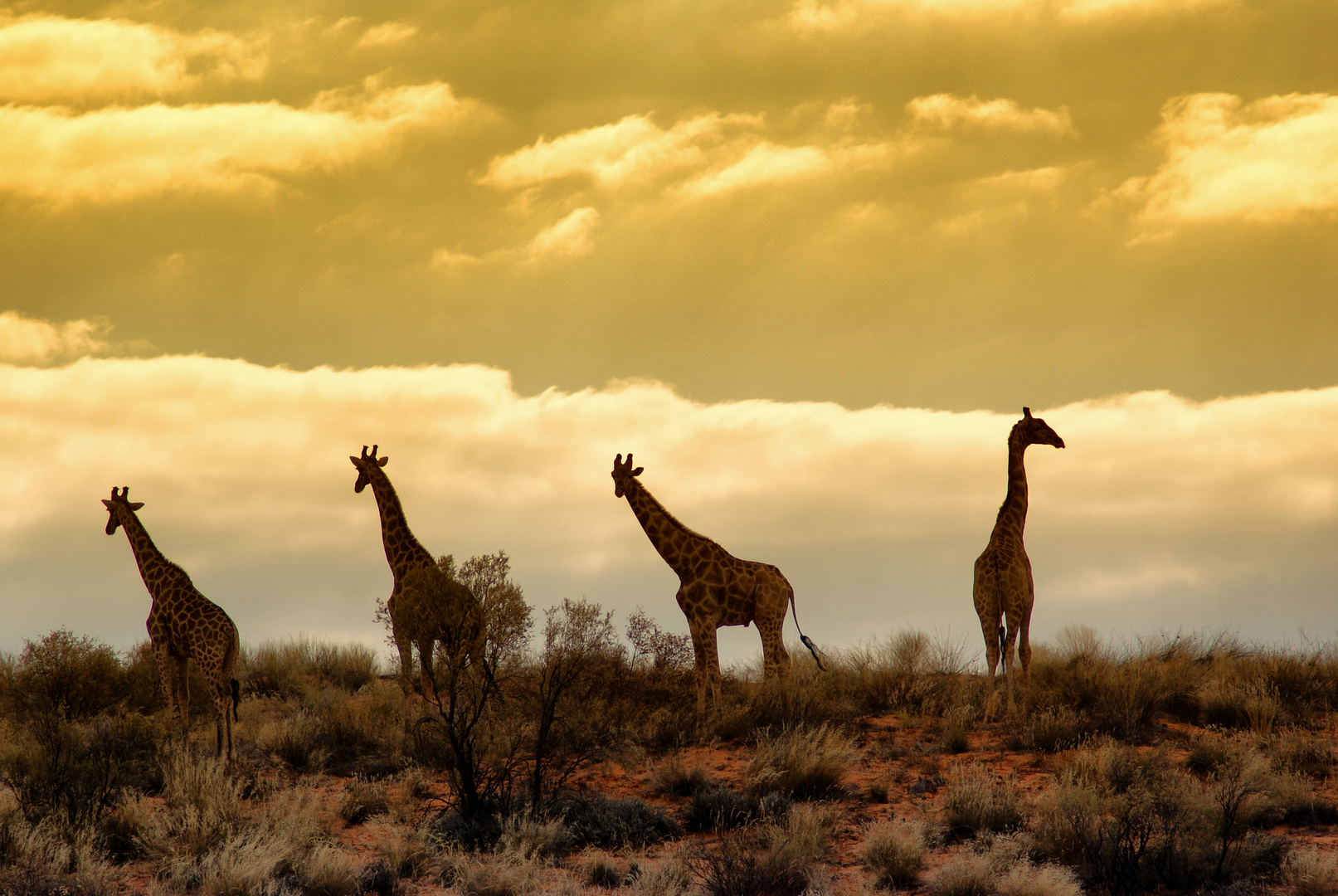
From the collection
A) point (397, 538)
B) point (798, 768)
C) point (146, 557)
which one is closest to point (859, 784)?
point (798, 768)

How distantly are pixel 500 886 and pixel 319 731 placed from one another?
23.6 feet

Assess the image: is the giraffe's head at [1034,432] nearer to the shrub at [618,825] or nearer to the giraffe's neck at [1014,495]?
the giraffe's neck at [1014,495]

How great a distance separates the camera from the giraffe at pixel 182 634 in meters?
16.5

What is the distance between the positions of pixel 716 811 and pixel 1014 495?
24.3 ft

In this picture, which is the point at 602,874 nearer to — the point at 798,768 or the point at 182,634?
the point at 798,768

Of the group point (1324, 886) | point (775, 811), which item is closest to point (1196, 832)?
point (1324, 886)

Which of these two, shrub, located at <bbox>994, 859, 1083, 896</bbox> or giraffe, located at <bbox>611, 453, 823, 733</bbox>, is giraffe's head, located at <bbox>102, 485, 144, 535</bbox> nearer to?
giraffe, located at <bbox>611, 453, 823, 733</bbox>

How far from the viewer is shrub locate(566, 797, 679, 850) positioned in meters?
13.5

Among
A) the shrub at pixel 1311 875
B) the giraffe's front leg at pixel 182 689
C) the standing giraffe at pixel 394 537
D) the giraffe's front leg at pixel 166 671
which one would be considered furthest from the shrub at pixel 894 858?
the giraffe's front leg at pixel 166 671

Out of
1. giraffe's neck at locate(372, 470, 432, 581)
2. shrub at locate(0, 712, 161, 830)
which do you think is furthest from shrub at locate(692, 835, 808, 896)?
giraffe's neck at locate(372, 470, 432, 581)

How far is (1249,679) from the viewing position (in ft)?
63.5

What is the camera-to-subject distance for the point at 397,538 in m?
19.5

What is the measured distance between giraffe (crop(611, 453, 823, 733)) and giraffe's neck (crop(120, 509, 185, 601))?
23.3 feet

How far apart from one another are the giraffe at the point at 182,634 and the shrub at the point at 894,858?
8.83 m
